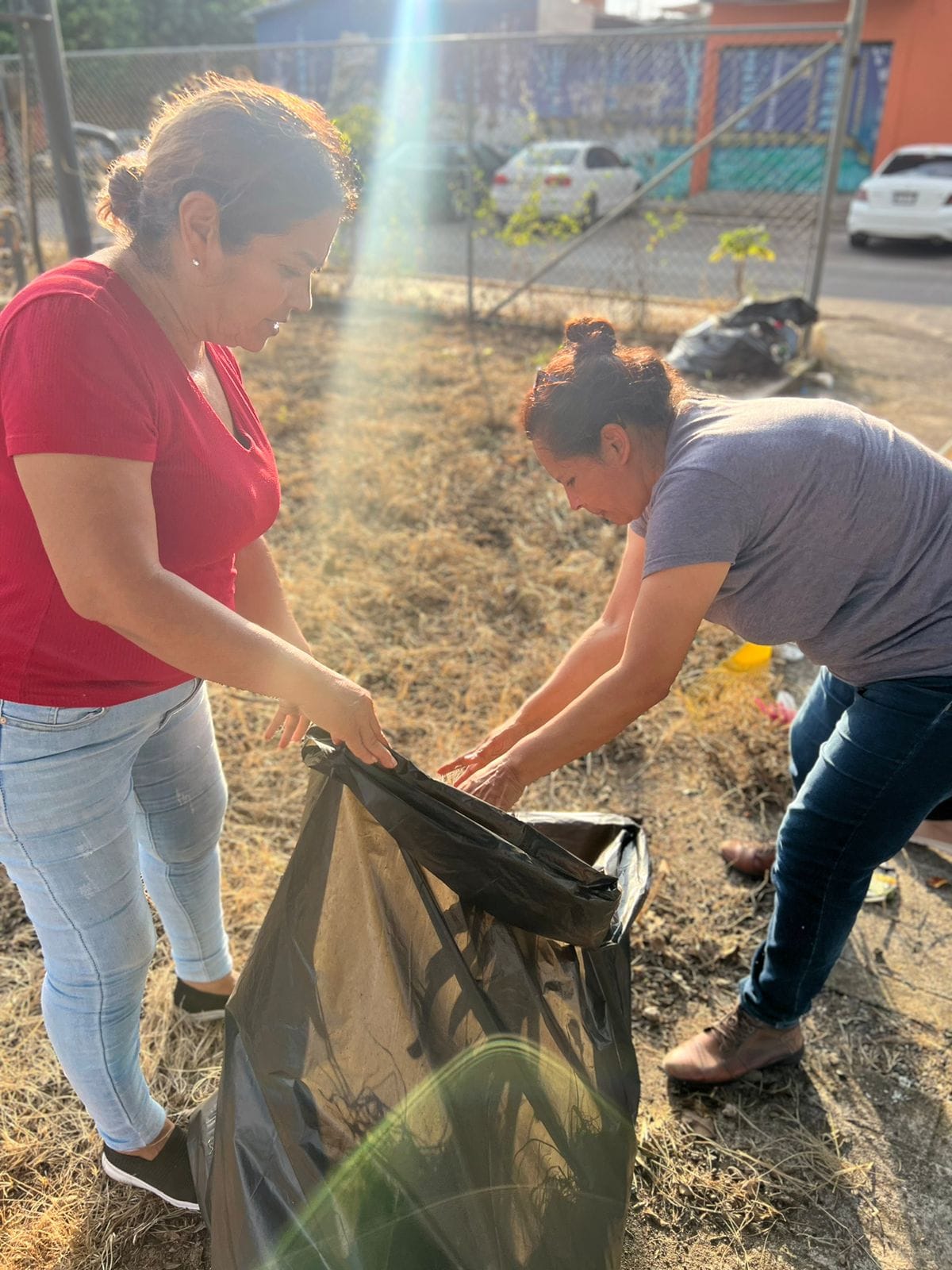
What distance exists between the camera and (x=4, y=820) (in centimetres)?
135

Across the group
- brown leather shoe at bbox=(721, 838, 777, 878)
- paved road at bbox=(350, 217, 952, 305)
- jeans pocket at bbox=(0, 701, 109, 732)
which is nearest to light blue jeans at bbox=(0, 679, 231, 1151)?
jeans pocket at bbox=(0, 701, 109, 732)

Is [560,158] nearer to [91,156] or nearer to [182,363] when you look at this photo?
[91,156]

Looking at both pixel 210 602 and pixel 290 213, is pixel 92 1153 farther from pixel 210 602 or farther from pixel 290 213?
pixel 290 213

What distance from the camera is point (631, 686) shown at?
1.49 meters

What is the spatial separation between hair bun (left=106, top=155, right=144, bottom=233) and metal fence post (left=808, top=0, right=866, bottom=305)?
6099 millimetres

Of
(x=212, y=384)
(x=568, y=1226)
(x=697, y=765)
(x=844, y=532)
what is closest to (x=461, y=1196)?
(x=568, y=1226)

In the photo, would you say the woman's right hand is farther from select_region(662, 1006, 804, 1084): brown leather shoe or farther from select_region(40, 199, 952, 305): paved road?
select_region(40, 199, 952, 305): paved road

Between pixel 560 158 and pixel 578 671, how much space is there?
7.90 meters

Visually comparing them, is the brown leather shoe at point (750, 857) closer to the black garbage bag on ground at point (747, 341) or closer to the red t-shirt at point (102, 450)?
the red t-shirt at point (102, 450)

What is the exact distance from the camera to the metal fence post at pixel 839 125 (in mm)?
6043

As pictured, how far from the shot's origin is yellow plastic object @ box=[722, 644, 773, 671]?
3.45 meters

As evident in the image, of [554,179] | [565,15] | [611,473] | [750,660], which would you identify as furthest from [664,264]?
[565,15]

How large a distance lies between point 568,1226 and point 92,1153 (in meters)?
0.99

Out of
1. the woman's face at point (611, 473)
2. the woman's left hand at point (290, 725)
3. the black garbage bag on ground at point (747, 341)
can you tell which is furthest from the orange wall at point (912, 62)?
the woman's left hand at point (290, 725)
